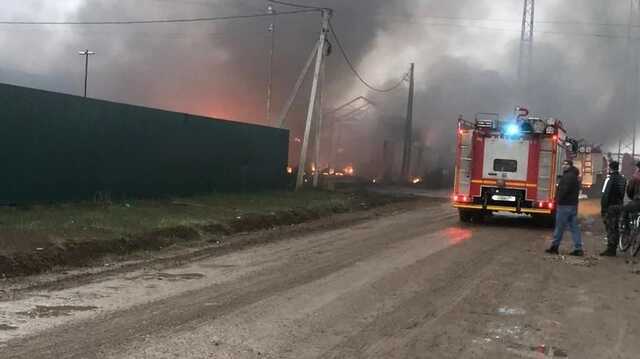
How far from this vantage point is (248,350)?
4867mm

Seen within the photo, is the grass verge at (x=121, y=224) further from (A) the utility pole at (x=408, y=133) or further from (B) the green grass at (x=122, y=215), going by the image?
(A) the utility pole at (x=408, y=133)

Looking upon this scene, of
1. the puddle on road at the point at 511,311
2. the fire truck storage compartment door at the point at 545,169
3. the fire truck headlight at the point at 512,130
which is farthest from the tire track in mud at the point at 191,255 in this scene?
the puddle on road at the point at 511,311

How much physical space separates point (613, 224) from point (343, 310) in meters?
6.27

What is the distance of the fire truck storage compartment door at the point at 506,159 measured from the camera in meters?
15.1

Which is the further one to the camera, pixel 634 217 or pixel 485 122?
pixel 485 122

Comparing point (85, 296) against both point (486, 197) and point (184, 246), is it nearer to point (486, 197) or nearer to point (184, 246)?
point (184, 246)

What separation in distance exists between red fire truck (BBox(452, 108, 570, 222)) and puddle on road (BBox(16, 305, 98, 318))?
35.6 ft

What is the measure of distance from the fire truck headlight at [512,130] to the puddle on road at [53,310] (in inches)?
456

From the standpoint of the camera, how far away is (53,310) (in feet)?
20.0

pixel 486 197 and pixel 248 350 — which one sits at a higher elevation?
pixel 486 197

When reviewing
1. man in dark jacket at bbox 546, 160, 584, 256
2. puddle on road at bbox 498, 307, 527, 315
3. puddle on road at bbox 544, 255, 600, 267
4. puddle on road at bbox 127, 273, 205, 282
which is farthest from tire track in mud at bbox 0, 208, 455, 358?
man in dark jacket at bbox 546, 160, 584, 256

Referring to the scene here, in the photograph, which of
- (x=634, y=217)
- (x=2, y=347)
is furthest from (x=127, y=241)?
(x=634, y=217)

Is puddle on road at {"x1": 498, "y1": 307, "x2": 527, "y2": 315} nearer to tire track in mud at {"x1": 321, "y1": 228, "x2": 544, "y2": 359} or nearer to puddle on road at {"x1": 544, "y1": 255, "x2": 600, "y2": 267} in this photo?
tire track in mud at {"x1": 321, "y1": 228, "x2": 544, "y2": 359}

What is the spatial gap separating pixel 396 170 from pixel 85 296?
43736mm
